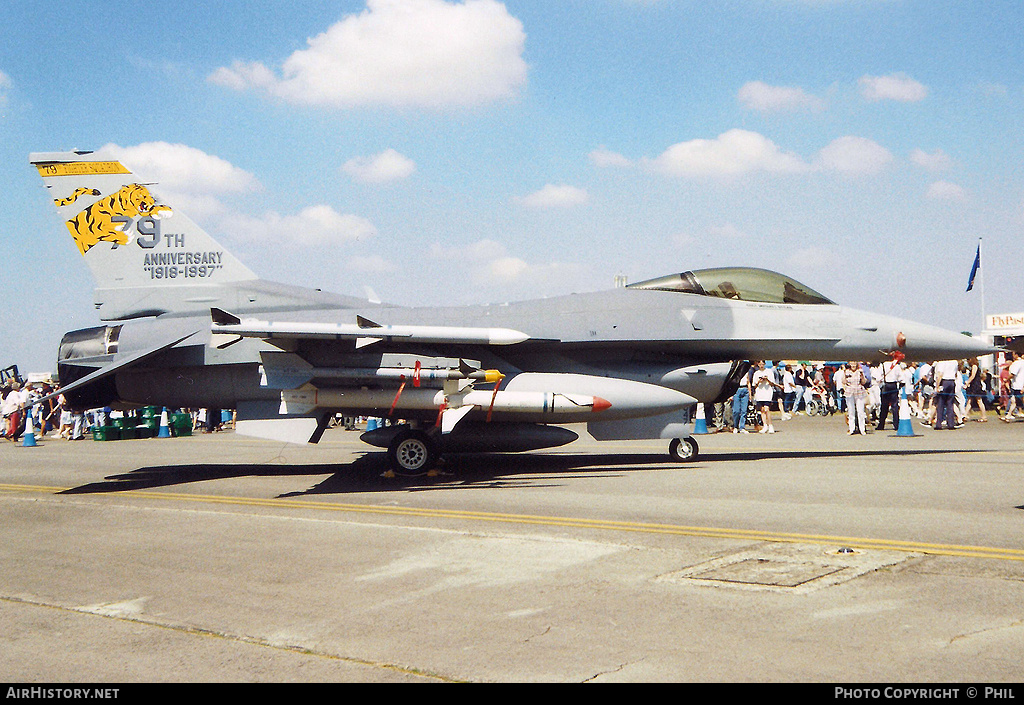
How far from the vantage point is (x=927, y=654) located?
4371mm

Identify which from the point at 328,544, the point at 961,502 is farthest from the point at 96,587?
the point at 961,502

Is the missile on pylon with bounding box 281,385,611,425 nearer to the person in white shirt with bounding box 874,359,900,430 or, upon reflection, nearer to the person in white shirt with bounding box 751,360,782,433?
the person in white shirt with bounding box 751,360,782,433

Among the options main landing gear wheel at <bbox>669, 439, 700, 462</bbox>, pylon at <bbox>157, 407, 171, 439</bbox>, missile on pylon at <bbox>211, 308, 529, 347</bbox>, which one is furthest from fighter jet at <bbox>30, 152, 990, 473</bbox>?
pylon at <bbox>157, 407, 171, 439</bbox>

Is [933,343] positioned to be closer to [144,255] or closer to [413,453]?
[413,453]

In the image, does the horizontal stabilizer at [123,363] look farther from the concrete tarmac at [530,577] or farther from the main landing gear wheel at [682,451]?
the main landing gear wheel at [682,451]

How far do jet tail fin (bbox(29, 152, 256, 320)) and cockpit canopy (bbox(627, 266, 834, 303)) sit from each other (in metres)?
A: 7.16

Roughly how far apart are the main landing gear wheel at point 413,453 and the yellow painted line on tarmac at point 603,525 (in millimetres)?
2223

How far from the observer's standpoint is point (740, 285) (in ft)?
46.3

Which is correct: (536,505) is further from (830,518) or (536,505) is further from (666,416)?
(666,416)

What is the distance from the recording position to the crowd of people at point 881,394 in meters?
20.9

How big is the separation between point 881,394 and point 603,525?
16.3 metres

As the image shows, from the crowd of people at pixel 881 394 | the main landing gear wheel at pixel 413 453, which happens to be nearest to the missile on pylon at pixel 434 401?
the main landing gear wheel at pixel 413 453

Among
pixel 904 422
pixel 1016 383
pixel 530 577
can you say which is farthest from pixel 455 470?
pixel 1016 383
